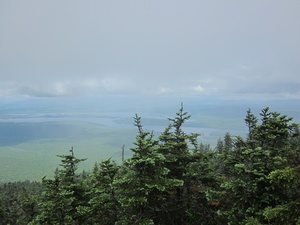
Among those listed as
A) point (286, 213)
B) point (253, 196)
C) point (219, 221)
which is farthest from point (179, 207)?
point (286, 213)

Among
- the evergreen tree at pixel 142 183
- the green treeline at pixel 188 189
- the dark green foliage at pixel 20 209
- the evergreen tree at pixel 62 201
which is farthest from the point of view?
the dark green foliage at pixel 20 209

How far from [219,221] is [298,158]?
5.89m

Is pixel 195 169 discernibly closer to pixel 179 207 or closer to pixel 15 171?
pixel 179 207

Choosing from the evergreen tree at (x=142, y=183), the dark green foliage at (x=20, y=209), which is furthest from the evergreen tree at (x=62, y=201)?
the evergreen tree at (x=142, y=183)

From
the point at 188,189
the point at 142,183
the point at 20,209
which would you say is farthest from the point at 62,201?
the point at 20,209

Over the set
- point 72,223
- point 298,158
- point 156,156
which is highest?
point 298,158

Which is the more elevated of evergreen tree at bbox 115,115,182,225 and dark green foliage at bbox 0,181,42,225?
evergreen tree at bbox 115,115,182,225

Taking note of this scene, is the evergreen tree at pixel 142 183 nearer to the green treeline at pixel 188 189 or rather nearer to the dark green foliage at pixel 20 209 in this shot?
the green treeline at pixel 188 189

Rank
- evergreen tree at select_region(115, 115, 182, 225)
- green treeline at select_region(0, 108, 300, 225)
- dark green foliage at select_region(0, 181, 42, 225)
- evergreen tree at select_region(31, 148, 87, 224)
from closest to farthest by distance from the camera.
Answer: green treeline at select_region(0, 108, 300, 225), evergreen tree at select_region(115, 115, 182, 225), evergreen tree at select_region(31, 148, 87, 224), dark green foliage at select_region(0, 181, 42, 225)

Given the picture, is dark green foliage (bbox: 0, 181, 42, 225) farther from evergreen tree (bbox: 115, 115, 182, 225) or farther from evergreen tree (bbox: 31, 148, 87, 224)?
evergreen tree (bbox: 115, 115, 182, 225)

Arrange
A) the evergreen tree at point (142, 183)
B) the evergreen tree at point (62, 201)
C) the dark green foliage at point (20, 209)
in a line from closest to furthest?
the evergreen tree at point (142, 183)
the evergreen tree at point (62, 201)
the dark green foliage at point (20, 209)

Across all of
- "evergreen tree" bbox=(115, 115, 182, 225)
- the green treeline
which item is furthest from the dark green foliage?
"evergreen tree" bbox=(115, 115, 182, 225)

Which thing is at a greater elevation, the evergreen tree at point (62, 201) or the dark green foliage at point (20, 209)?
the evergreen tree at point (62, 201)

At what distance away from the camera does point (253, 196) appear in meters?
8.51
